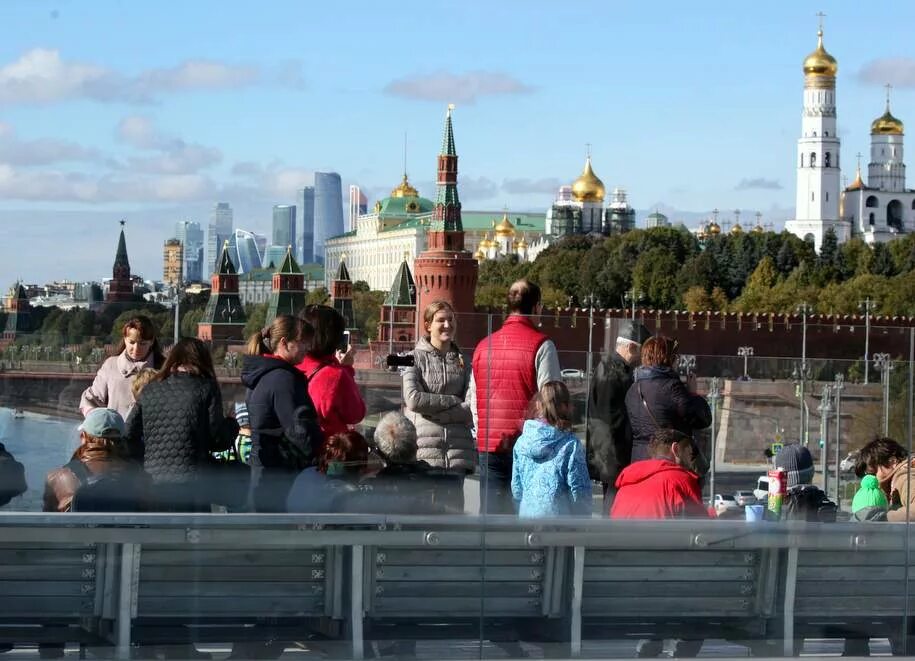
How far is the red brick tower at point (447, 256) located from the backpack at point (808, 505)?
70.4m

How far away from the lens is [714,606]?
21.1 feet

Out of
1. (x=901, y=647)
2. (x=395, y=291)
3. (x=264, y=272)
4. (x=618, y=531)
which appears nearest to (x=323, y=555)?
(x=618, y=531)

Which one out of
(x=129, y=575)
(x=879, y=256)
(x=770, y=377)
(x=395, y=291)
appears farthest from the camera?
(x=879, y=256)

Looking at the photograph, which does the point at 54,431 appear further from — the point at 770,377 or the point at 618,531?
the point at 770,377

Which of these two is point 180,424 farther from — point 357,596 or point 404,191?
point 404,191

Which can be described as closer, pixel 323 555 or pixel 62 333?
pixel 323 555

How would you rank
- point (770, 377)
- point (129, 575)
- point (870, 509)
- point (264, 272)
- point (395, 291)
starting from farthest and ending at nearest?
point (264, 272), point (395, 291), point (770, 377), point (870, 509), point (129, 575)

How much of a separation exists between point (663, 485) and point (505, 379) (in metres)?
→ 0.91

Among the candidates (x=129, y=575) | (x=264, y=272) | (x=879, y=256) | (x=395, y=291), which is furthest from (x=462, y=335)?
(x=264, y=272)

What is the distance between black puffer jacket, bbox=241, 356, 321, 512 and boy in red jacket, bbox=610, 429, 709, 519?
1.05m

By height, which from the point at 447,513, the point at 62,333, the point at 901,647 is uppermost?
the point at 62,333

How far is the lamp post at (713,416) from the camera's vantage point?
6.98 meters

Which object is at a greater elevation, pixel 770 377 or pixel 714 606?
pixel 770 377

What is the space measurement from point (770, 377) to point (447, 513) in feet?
5.58
